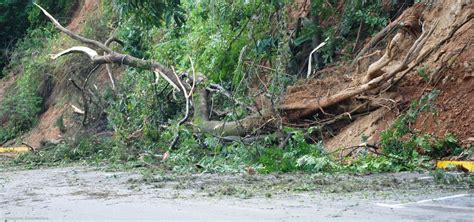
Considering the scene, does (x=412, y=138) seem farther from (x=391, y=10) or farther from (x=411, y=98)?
(x=391, y=10)

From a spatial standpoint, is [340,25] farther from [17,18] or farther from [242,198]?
[17,18]

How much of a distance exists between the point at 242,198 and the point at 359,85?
231 inches

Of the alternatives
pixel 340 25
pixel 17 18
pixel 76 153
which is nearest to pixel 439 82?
pixel 340 25

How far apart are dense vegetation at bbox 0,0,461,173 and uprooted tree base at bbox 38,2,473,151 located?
0.33m

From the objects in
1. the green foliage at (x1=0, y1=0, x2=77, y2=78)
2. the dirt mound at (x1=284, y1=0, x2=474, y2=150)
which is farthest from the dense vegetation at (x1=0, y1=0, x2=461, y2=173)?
the green foliage at (x1=0, y1=0, x2=77, y2=78)

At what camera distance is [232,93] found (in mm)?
16266

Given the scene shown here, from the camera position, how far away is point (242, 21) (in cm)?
1702

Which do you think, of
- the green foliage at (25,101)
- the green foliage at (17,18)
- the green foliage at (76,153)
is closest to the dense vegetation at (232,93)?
the green foliage at (76,153)

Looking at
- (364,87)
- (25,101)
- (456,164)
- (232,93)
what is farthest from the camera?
(25,101)

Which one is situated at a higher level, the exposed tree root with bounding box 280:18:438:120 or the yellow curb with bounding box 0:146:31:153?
the exposed tree root with bounding box 280:18:438:120

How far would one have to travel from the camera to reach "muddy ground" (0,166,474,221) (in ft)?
26.1

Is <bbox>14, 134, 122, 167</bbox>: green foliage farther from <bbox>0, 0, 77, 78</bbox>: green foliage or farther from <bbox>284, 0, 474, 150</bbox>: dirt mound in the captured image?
<bbox>0, 0, 77, 78</bbox>: green foliage

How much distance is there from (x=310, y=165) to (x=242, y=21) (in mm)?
5398

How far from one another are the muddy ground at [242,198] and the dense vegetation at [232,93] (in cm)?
134
